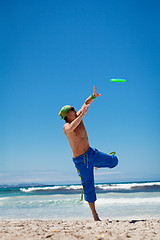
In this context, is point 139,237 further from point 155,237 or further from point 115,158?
A: point 115,158

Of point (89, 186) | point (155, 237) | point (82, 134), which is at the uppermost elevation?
point (82, 134)

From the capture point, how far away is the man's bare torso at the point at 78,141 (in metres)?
3.93

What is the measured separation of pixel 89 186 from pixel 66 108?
4.50 feet

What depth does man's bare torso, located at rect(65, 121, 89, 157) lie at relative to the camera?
3.93 meters

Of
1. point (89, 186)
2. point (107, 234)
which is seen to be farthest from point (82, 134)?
→ point (107, 234)

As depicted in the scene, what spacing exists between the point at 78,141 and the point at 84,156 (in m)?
0.27

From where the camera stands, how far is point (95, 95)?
4.12m

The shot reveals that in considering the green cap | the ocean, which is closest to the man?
the green cap

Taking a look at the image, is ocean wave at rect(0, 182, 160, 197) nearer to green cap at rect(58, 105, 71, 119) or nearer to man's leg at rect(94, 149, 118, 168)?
man's leg at rect(94, 149, 118, 168)

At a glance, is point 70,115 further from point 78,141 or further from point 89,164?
point 89,164

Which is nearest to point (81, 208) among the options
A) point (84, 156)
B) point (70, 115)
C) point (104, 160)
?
point (104, 160)

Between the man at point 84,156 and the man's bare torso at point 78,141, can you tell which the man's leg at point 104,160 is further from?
the man's bare torso at point 78,141

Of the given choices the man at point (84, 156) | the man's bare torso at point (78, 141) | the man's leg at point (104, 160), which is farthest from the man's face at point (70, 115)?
the man's leg at point (104, 160)

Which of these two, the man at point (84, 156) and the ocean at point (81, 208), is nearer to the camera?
the man at point (84, 156)
